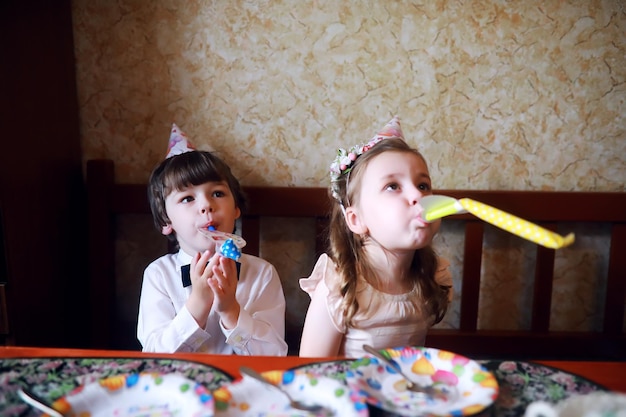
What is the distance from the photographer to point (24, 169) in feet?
3.71

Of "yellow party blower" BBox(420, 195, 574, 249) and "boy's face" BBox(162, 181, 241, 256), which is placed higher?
"yellow party blower" BBox(420, 195, 574, 249)

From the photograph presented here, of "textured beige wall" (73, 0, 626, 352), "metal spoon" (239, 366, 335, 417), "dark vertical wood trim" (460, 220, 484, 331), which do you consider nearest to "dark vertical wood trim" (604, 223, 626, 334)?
"textured beige wall" (73, 0, 626, 352)

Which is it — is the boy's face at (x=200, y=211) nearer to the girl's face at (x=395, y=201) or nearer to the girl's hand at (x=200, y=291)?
the girl's hand at (x=200, y=291)

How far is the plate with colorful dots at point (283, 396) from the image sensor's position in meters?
0.56

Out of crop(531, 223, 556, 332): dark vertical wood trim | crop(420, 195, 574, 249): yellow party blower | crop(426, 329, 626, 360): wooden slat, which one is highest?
crop(420, 195, 574, 249): yellow party blower

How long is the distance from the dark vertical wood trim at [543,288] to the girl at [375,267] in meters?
0.45

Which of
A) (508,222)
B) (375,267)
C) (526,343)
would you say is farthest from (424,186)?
(526,343)

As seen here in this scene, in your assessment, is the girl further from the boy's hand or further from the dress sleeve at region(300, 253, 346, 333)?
the boy's hand

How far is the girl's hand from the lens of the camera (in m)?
0.96

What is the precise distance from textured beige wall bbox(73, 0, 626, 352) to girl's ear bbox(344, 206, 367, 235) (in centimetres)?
42

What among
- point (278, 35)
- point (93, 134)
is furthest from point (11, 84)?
point (278, 35)

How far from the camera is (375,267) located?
983mm

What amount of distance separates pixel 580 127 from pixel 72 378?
52.7 inches

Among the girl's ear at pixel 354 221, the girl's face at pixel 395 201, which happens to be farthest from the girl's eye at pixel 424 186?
the girl's ear at pixel 354 221
